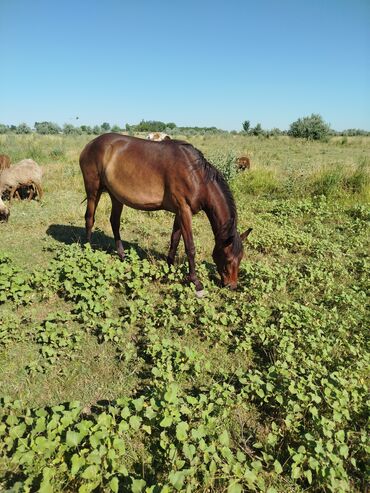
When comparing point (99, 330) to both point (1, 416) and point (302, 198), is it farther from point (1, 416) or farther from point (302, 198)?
point (302, 198)

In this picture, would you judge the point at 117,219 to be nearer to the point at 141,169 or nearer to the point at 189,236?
the point at 141,169

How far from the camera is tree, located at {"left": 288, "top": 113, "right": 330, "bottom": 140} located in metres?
37.5

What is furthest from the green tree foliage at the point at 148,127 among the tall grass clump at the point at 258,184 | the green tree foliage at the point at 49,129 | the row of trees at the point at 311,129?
the tall grass clump at the point at 258,184

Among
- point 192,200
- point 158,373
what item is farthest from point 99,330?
point 192,200

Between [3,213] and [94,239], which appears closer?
[94,239]

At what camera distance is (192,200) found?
195 inches

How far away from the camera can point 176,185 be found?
4957 mm

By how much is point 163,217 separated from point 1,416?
6386 millimetres

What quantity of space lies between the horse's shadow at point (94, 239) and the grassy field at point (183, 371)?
7 cm

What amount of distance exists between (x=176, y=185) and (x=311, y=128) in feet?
127

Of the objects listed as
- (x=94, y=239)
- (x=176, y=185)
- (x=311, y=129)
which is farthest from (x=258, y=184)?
(x=311, y=129)

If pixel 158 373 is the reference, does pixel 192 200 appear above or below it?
above

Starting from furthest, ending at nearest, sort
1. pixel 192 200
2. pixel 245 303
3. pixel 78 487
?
pixel 192 200, pixel 245 303, pixel 78 487

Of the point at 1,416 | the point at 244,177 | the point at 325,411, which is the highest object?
the point at 244,177
